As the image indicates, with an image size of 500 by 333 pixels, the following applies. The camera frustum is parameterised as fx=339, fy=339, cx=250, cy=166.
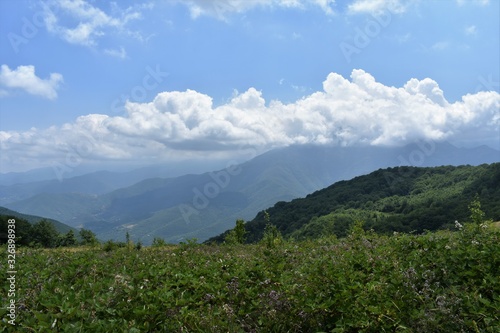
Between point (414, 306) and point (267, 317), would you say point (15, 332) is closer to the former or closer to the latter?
point (267, 317)

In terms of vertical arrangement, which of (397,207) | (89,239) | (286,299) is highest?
(286,299)

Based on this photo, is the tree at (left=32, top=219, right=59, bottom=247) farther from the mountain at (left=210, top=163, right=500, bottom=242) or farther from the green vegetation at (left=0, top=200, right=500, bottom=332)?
the mountain at (left=210, top=163, right=500, bottom=242)

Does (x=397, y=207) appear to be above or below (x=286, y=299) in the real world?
below

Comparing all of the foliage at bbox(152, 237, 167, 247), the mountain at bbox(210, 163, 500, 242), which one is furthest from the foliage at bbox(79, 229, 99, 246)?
the mountain at bbox(210, 163, 500, 242)

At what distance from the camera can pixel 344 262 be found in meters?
6.88

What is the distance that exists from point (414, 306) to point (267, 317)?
6.08ft

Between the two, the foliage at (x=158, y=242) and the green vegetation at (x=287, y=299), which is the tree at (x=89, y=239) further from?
the green vegetation at (x=287, y=299)

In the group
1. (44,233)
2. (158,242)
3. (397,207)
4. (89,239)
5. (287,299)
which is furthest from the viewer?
(397,207)

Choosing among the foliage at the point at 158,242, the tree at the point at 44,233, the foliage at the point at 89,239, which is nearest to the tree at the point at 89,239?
the foliage at the point at 89,239

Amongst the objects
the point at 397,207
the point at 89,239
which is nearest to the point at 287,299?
the point at 89,239

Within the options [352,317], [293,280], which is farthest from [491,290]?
[293,280]

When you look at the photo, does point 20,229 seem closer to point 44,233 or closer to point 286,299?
point 44,233

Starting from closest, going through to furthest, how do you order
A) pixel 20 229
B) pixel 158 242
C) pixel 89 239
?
pixel 158 242 < pixel 89 239 < pixel 20 229

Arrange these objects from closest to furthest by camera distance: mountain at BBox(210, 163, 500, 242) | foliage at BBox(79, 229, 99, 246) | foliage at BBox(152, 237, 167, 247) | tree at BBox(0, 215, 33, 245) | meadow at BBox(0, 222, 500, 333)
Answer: meadow at BBox(0, 222, 500, 333) → foliage at BBox(152, 237, 167, 247) → foliage at BBox(79, 229, 99, 246) → tree at BBox(0, 215, 33, 245) → mountain at BBox(210, 163, 500, 242)
